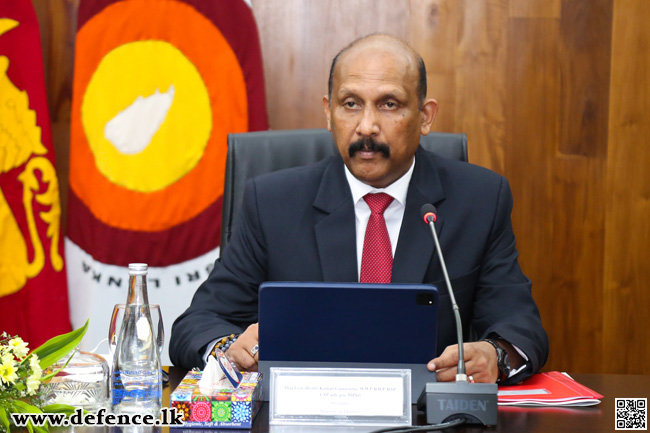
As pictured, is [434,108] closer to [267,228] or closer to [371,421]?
[267,228]

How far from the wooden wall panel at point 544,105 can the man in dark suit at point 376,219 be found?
34.9 inches

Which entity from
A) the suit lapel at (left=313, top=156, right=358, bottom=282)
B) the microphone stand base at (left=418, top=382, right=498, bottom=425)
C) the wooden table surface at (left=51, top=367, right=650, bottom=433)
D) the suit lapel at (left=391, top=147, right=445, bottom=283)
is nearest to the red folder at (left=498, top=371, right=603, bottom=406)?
the wooden table surface at (left=51, top=367, right=650, bottom=433)

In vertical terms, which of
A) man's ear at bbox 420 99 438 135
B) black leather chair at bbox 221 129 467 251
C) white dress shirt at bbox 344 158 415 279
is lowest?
white dress shirt at bbox 344 158 415 279

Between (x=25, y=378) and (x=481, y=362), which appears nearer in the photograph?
(x=25, y=378)

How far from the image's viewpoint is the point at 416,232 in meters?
1.74

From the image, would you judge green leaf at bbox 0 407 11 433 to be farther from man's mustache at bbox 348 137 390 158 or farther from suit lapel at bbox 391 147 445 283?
man's mustache at bbox 348 137 390 158

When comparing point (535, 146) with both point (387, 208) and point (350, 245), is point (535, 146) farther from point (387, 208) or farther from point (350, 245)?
point (350, 245)

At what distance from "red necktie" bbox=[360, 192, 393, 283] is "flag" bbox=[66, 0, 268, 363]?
90cm

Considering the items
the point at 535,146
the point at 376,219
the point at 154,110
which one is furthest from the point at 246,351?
the point at 535,146

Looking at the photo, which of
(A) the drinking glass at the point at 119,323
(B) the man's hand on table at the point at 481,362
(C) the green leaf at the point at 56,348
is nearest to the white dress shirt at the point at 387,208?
(B) the man's hand on table at the point at 481,362

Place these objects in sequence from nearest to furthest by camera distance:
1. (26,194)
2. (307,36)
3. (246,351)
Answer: (246,351) < (26,194) < (307,36)

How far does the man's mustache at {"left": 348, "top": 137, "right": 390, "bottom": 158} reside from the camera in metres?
1.80

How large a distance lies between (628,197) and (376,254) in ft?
5.00

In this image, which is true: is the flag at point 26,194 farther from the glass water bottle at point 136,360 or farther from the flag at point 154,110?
the glass water bottle at point 136,360
